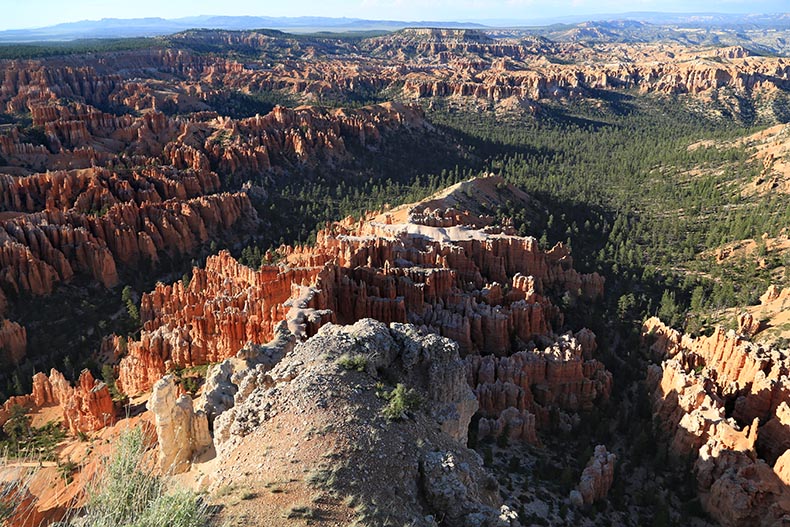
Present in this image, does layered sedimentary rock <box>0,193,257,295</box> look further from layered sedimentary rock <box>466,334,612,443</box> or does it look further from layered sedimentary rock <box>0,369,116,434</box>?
layered sedimentary rock <box>466,334,612,443</box>

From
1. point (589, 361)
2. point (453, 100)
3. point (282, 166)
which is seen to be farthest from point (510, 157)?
point (589, 361)

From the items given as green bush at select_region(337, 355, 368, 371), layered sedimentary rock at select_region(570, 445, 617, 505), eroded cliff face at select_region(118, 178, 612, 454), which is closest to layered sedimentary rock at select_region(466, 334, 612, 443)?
eroded cliff face at select_region(118, 178, 612, 454)

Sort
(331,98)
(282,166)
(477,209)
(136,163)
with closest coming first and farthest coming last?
(477,209) < (136,163) < (282,166) < (331,98)

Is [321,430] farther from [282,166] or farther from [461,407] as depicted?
[282,166]

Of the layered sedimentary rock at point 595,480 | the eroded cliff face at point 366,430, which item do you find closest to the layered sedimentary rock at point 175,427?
the eroded cliff face at point 366,430

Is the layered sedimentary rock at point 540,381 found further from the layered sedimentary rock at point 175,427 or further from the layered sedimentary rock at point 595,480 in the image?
the layered sedimentary rock at point 175,427

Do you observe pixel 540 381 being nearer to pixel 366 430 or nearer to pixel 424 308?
pixel 424 308
